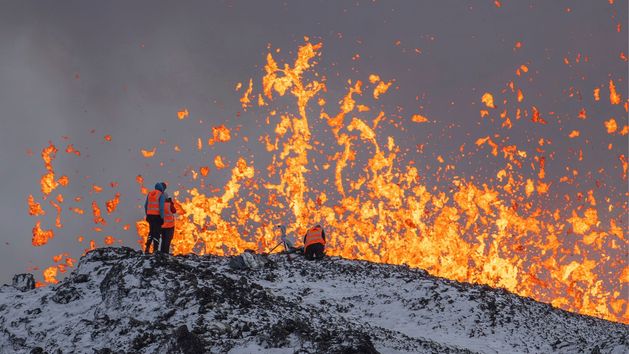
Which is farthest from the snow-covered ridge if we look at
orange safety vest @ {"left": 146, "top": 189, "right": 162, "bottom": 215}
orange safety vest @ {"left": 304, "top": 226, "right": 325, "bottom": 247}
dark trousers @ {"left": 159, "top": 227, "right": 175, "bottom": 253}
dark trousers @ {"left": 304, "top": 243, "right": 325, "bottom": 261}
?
orange safety vest @ {"left": 304, "top": 226, "right": 325, "bottom": 247}

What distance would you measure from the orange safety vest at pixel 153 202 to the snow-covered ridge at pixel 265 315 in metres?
1.96

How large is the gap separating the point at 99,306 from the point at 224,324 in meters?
3.16

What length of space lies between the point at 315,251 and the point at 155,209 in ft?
22.5

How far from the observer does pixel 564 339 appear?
15633mm

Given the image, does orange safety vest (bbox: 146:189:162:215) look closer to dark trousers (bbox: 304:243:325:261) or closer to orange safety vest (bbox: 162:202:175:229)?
orange safety vest (bbox: 162:202:175:229)

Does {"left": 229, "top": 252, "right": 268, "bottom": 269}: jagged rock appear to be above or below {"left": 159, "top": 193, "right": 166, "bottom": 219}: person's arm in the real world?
below

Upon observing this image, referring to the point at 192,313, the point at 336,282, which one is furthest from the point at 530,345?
the point at 192,313

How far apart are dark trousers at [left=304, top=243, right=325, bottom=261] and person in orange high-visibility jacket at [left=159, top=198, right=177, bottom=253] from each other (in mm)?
5989

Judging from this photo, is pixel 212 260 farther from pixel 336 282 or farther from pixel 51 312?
pixel 51 312

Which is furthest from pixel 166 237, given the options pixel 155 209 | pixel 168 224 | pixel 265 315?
pixel 265 315

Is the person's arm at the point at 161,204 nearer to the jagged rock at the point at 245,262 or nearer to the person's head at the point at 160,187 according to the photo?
the person's head at the point at 160,187

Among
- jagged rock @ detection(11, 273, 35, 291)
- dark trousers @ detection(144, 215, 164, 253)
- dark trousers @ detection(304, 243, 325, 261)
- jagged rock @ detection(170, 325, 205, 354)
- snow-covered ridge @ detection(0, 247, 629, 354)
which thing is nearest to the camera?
jagged rock @ detection(170, 325, 205, 354)

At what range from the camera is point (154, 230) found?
18203 mm

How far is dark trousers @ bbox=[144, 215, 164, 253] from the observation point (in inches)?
711
